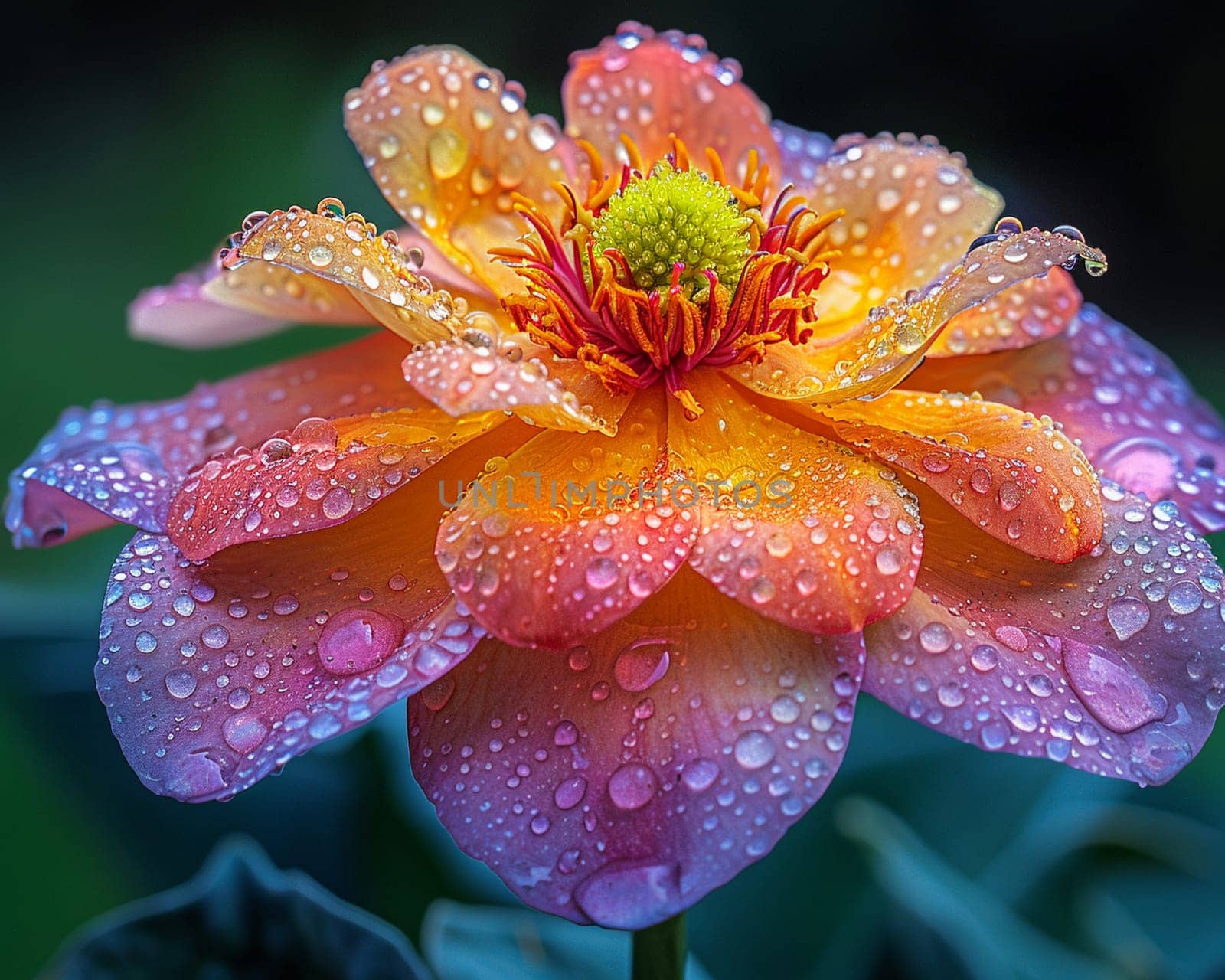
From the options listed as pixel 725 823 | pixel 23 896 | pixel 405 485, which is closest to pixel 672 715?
pixel 725 823

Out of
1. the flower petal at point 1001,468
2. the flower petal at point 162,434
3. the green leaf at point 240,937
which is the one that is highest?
the flower petal at point 1001,468

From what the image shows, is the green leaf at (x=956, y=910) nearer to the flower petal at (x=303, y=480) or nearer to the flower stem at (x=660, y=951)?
the flower stem at (x=660, y=951)

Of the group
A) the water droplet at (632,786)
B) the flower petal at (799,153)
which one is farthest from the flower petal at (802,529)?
the flower petal at (799,153)

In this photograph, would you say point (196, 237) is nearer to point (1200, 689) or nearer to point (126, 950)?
point (126, 950)

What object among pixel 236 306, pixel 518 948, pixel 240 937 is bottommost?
pixel 518 948

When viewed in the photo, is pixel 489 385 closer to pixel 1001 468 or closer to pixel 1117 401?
pixel 1001 468

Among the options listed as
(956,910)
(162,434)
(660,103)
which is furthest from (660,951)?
(660,103)

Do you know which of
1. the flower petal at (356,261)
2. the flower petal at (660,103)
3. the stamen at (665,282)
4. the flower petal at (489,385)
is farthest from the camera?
the flower petal at (660,103)

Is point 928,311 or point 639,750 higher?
point 928,311
